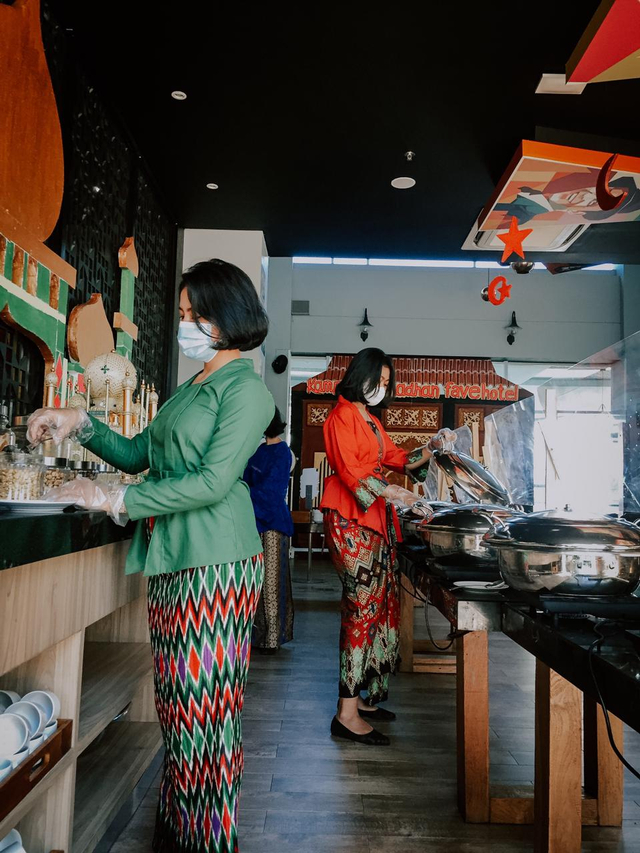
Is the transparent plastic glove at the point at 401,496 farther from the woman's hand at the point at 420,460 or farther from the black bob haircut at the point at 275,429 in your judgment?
the black bob haircut at the point at 275,429

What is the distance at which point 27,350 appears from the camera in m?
2.70

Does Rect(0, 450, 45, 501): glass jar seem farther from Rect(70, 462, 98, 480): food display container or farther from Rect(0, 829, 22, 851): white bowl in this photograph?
Rect(0, 829, 22, 851): white bowl

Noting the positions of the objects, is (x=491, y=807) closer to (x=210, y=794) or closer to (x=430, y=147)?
(x=210, y=794)

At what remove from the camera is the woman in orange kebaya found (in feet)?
8.30

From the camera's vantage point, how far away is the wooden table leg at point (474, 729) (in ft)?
6.15

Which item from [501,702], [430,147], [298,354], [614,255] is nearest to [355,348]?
[298,354]

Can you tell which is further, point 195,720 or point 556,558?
point 195,720

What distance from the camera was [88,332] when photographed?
322 cm

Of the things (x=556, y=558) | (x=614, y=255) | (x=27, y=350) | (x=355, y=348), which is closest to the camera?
(x=556, y=558)

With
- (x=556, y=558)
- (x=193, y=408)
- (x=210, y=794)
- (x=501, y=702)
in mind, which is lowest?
(x=501, y=702)

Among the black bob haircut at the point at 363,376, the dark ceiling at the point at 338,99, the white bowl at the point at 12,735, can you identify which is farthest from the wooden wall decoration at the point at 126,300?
the white bowl at the point at 12,735

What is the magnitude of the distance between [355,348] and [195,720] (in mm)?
8422

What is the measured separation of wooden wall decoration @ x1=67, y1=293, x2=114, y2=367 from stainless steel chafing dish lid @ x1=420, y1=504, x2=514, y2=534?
199cm

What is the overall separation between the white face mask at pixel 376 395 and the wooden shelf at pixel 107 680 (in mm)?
1259
